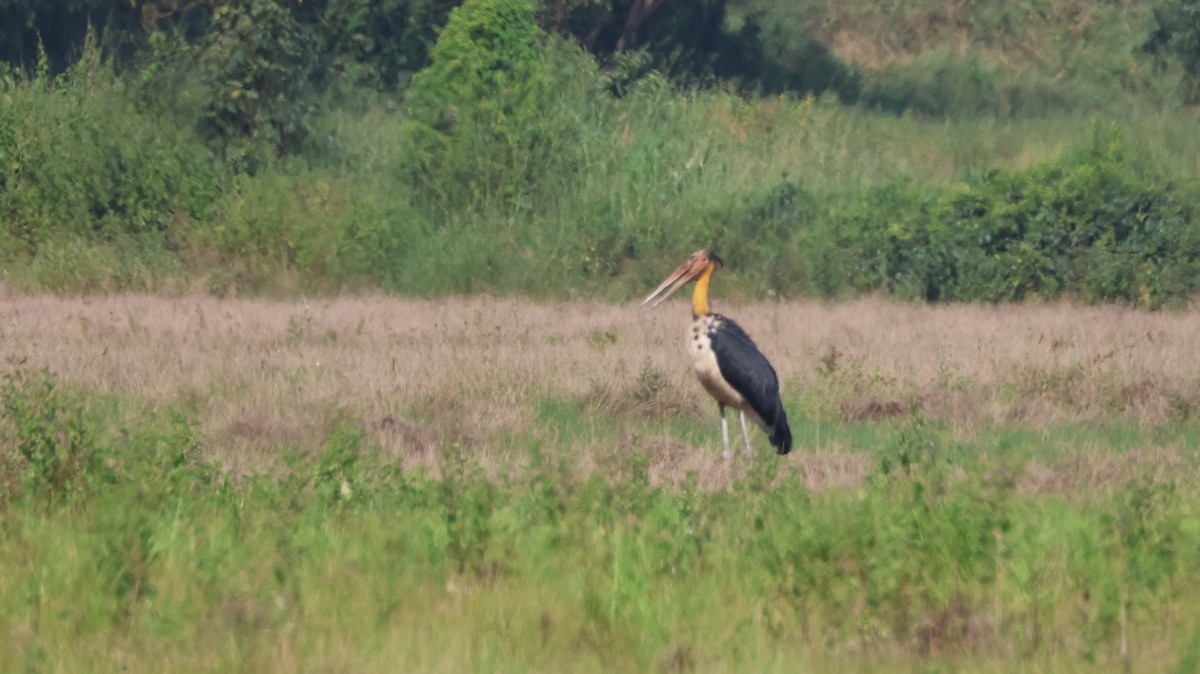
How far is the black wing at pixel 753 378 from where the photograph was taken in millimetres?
8422

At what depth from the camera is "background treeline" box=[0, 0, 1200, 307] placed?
16656mm

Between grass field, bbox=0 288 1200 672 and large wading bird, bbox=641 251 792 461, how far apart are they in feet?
0.65

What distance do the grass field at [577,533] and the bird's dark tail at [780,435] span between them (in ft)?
0.32

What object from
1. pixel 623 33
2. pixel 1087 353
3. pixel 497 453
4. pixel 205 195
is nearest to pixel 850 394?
pixel 1087 353

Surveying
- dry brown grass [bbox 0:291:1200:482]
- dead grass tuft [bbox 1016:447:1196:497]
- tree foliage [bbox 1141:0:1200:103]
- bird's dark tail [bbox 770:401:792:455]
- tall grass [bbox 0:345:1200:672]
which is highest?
tall grass [bbox 0:345:1200:672]

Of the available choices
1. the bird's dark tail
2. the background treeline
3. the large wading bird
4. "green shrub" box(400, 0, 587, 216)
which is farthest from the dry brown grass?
"green shrub" box(400, 0, 587, 216)

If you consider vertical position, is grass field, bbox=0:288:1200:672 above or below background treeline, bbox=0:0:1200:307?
above

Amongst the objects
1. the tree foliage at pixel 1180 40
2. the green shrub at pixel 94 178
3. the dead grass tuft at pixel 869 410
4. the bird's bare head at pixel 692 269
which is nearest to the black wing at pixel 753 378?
the dead grass tuft at pixel 869 410

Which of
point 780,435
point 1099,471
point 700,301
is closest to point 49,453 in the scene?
point 780,435

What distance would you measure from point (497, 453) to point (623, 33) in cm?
1937

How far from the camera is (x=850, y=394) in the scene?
33.7ft

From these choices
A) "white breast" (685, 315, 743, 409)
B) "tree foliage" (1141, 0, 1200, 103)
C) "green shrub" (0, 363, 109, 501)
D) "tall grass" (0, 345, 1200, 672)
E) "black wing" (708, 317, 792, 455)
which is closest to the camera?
"tall grass" (0, 345, 1200, 672)

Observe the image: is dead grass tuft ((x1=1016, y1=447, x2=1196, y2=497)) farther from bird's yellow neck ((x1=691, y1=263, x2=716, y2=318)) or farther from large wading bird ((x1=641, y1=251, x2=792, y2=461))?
bird's yellow neck ((x1=691, y1=263, x2=716, y2=318))

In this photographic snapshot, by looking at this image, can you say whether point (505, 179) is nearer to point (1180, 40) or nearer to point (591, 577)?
point (1180, 40)
